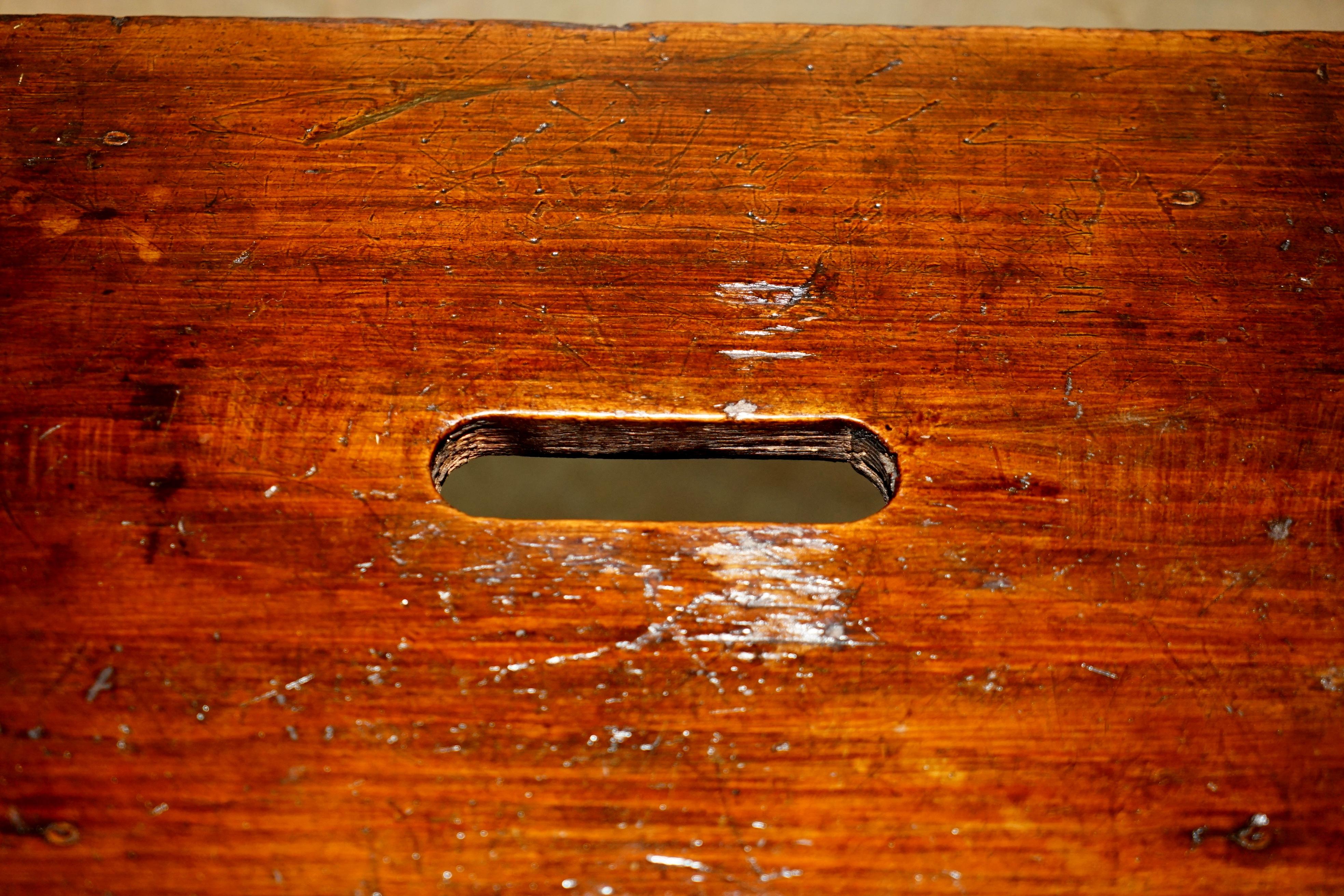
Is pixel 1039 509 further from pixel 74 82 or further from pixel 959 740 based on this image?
pixel 74 82

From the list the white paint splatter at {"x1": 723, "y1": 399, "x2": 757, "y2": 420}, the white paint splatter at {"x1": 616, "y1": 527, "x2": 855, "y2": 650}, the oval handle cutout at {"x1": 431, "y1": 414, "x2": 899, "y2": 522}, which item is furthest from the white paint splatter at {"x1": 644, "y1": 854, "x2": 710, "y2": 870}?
the oval handle cutout at {"x1": 431, "y1": 414, "x2": 899, "y2": 522}

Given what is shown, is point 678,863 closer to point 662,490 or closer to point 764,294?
point 764,294

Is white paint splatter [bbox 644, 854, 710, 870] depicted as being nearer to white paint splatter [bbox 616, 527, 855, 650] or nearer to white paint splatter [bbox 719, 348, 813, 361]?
white paint splatter [bbox 616, 527, 855, 650]

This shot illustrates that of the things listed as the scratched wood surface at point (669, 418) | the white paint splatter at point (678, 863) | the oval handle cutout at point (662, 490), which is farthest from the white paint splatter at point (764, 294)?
the oval handle cutout at point (662, 490)

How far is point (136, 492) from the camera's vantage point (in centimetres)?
72

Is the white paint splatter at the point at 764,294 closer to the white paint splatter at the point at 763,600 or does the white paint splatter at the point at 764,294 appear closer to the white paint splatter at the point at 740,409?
the white paint splatter at the point at 740,409

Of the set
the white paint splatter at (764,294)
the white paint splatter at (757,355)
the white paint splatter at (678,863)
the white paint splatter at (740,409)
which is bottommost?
the white paint splatter at (678,863)

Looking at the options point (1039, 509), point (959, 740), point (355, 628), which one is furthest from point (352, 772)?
point (1039, 509)

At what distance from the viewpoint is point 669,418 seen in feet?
2.51

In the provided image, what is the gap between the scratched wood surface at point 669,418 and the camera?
25.2 inches

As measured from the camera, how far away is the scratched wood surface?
2.10ft

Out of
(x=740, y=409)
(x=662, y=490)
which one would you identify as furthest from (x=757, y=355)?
(x=662, y=490)

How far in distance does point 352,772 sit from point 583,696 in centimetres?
16

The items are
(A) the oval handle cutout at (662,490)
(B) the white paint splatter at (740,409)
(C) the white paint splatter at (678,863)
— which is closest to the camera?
(C) the white paint splatter at (678,863)
